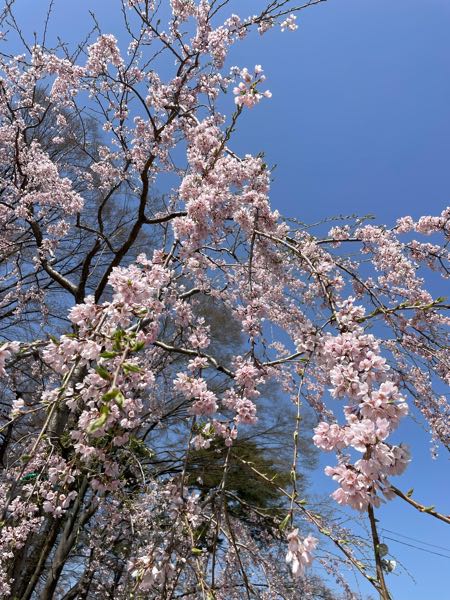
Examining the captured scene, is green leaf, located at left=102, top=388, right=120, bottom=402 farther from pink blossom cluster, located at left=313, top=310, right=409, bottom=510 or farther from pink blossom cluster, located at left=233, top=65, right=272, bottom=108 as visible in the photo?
pink blossom cluster, located at left=233, top=65, right=272, bottom=108

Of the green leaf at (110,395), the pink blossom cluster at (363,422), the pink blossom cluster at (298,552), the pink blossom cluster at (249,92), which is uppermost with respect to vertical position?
the pink blossom cluster at (249,92)

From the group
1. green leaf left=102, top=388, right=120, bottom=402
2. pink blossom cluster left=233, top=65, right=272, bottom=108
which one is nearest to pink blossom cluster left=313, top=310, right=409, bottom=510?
green leaf left=102, top=388, right=120, bottom=402

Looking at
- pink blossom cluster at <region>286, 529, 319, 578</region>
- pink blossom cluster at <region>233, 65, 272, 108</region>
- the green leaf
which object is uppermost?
pink blossom cluster at <region>233, 65, 272, 108</region>

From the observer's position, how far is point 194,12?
488 centimetres

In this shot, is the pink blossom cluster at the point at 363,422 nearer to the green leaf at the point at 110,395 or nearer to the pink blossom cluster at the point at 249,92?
the green leaf at the point at 110,395

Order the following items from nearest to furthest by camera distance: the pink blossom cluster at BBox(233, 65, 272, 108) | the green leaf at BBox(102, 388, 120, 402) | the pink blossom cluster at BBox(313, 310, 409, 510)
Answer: the green leaf at BBox(102, 388, 120, 402) → the pink blossom cluster at BBox(313, 310, 409, 510) → the pink blossom cluster at BBox(233, 65, 272, 108)

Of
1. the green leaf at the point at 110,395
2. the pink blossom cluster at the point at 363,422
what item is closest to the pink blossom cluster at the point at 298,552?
the pink blossom cluster at the point at 363,422

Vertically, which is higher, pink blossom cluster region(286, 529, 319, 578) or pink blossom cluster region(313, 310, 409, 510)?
pink blossom cluster region(313, 310, 409, 510)

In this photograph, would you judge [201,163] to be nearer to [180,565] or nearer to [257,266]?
[257,266]

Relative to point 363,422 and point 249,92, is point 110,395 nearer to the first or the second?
point 363,422

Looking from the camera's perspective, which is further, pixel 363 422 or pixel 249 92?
pixel 249 92

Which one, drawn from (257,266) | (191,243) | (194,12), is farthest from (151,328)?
(194,12)

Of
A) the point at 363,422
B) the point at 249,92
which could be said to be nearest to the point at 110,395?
the point at 363,422

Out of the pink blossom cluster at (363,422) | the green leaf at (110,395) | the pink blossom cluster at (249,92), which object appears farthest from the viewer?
the pink blossom cluster at (249,92)
